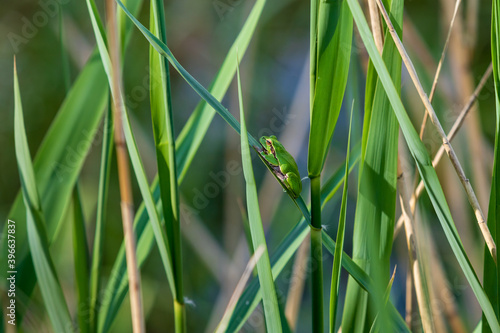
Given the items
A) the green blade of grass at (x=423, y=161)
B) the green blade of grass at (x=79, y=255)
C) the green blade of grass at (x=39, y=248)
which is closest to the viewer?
the green blade of grass at (x=423, y=161)

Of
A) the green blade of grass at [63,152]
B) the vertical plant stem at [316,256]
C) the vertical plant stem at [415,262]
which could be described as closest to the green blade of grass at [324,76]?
the vertical plant stem at [316,256]

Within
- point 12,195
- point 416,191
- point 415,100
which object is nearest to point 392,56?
point 416,191

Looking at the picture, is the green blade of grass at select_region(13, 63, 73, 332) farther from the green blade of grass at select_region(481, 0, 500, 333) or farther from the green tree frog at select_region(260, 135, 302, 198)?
the green blade of grass at select_region(481, 0, 500, 333)

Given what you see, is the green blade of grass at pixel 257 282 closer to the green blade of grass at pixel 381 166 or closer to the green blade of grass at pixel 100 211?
the green blade of grass at pixel 381 166

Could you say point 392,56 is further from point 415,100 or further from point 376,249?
point 415,100

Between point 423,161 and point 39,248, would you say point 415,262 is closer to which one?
point 423,161
